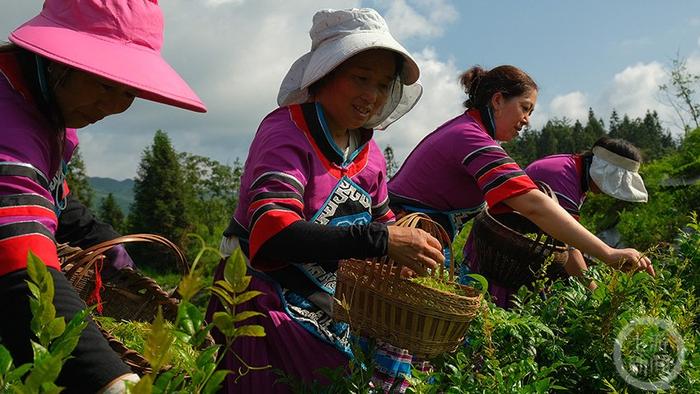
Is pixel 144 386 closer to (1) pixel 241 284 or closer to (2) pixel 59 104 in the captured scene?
(1) pixel 241 284

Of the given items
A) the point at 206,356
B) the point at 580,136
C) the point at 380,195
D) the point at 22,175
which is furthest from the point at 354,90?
the point at 580,136

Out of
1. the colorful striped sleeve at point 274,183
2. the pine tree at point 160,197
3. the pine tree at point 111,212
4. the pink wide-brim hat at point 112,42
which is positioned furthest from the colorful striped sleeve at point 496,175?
the pine tree at point 111,212

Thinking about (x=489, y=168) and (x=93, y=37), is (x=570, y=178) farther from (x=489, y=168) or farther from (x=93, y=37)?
(x=93, y=37)

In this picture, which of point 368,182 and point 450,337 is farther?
point 368,182

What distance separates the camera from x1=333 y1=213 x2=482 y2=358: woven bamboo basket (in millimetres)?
1797

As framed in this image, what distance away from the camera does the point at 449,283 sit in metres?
2.10

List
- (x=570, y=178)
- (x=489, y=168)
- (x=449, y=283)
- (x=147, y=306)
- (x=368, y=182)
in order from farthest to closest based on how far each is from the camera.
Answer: (x=570, y=178) < (x=489, y=168) < (x=368, y=182) < (x=147, y=306) < (x=449, y=283)

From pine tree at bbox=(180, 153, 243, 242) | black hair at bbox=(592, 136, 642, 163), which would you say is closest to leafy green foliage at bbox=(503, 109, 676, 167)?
pine tree at bbox=(180, 153, 243, 242)

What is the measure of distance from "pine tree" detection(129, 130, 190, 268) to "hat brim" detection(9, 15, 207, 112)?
35.7m

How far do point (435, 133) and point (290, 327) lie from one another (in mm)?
1716

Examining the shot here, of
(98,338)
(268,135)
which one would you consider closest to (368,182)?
(268,135)

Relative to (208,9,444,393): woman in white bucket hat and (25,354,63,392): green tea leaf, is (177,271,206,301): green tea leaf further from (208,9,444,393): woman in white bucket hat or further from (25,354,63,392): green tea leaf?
(208,9,444,393): woman in white bucket hat

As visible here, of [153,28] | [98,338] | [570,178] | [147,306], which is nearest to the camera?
[98,338]

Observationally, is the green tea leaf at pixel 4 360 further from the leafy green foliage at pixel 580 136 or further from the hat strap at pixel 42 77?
the leafy green foliage at pixel 580 136
